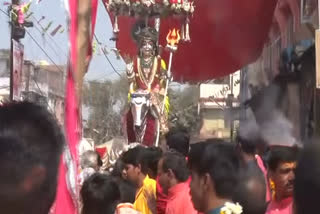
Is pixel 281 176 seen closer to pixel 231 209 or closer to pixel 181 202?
pixel 181 202

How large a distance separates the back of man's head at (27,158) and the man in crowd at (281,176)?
7.79 feet

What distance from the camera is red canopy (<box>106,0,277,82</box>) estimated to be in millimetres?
21016

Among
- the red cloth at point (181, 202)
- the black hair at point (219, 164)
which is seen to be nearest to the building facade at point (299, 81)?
the red cloth at point (181, 202)

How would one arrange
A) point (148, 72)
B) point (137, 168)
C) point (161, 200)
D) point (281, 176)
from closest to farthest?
point (281, 176), point (161, 200), point (137, 168), point (148, 72)

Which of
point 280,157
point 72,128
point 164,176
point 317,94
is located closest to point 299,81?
point 317,94

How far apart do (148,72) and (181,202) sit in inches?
302

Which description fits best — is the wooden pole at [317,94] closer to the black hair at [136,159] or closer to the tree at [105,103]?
the black hair at [136,159]

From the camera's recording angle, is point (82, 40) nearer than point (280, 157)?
Yes

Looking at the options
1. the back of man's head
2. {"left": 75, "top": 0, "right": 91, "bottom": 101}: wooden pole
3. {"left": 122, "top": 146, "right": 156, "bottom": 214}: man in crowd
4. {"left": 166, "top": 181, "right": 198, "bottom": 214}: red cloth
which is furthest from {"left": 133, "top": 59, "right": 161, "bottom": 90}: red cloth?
the back of man's head

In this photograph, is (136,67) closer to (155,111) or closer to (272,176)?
(155,111)

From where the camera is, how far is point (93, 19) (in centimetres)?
414

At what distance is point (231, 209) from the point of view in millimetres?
3623

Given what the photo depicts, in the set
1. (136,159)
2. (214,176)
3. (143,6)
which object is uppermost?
(143,6)

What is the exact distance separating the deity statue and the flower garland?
9.02 metres
